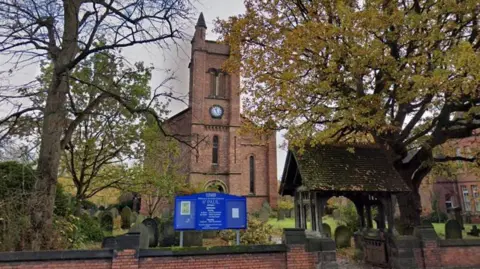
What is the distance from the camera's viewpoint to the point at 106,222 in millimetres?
19047

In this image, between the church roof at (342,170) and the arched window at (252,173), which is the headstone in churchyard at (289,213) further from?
the church roof at (342,170)

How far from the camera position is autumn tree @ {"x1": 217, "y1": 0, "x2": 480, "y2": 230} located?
30.7ft

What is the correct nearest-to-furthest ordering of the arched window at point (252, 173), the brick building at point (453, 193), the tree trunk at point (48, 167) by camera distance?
the tree trunk at point (48, 167), the brick building at point (453, 193), the arched window at point (252, 173)

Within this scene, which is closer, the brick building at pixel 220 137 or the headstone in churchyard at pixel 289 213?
the brick building at pixel 220 137

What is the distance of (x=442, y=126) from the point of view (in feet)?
37.9

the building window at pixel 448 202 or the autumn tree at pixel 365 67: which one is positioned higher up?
the autumn tree at pixel 365 67

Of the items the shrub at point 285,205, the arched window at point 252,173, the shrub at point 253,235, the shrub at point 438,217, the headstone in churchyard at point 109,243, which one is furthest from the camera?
the arched window at point 252,173

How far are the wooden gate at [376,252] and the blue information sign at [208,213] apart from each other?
418cm

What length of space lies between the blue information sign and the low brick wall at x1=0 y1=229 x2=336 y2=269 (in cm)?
192

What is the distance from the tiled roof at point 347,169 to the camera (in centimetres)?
991

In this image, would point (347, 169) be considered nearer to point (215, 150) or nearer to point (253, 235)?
point (253, 235)

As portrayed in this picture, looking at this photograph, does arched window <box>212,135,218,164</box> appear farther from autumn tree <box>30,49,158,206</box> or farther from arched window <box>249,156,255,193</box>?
autumn tree <box>30,49,158,206</box>

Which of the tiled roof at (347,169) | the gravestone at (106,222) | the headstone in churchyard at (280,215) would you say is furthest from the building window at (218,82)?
the tiled roof at (347,169)

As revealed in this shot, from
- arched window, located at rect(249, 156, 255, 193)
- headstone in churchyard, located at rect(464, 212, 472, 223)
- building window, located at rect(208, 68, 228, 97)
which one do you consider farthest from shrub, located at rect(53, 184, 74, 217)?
headstone in churchyard, located at rect(464, 212, 472, 223)
